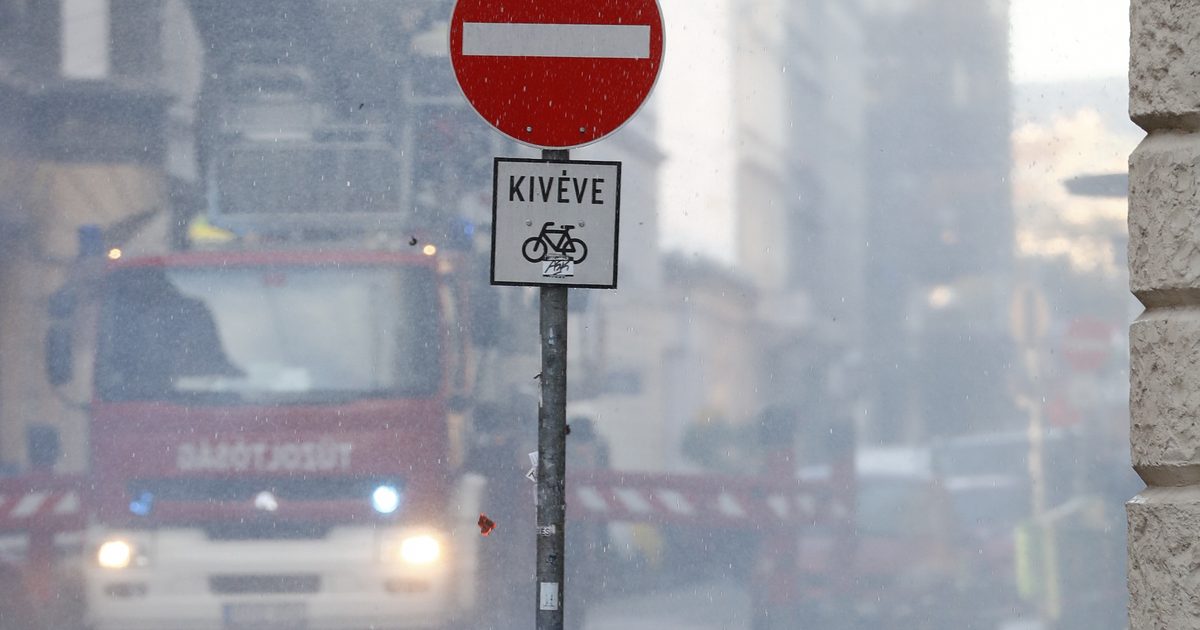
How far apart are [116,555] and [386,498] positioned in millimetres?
1167

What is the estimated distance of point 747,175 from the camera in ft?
23.3

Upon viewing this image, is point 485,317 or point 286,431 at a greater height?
point 485,317

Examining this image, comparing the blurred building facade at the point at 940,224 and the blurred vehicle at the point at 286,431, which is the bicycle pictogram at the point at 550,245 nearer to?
the blurred vehicle at the point at 286,431

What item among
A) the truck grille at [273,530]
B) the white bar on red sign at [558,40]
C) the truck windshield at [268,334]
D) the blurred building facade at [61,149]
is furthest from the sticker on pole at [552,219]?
the blurred building facade at [61,149]

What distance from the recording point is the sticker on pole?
3.69 meters

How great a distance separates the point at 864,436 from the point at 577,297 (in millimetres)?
1409

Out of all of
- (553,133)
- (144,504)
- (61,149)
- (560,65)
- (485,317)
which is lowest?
(144,504)

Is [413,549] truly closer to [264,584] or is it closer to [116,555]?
[264,584]

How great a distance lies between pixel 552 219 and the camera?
3.70 metres

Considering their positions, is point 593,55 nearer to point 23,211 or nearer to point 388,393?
point 388,393

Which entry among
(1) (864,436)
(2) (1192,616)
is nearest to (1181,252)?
(2) (1192,616)

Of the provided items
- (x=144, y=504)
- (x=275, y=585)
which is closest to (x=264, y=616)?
(x=275, y=585)

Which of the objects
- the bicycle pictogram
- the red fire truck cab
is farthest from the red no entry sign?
the red fire truck cab

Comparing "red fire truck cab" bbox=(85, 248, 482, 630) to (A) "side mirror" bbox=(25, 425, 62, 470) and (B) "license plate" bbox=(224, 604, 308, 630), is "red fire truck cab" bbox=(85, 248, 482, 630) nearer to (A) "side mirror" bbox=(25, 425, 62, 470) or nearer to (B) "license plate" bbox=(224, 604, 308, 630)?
(B) "license plate" bbox=(224, 604, 308, 630)
